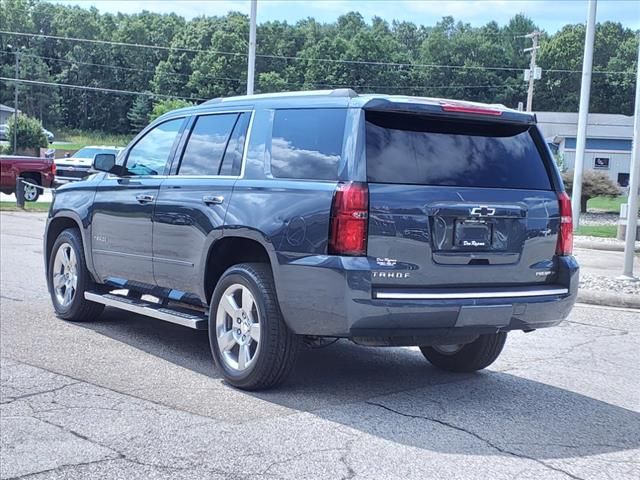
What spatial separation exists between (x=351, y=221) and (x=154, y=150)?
2.90m

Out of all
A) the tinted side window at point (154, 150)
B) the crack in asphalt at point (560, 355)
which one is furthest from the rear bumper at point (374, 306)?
the tinted side window at point (154, 150)

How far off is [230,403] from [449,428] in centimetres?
146

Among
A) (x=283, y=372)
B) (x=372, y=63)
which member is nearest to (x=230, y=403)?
(x=283, y=372)

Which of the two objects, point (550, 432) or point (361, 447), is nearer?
point (361, 447)

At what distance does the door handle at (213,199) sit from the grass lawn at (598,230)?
18463 millimetres

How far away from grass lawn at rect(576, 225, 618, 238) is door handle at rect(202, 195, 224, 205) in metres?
18.5

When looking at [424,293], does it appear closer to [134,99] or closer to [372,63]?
[372,63]

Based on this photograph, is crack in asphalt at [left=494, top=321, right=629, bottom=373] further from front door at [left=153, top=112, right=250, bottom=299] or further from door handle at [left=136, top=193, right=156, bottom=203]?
door handle at [left=136, top=193, right=156, bottom=203]

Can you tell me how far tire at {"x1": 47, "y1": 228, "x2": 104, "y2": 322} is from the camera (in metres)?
8.05

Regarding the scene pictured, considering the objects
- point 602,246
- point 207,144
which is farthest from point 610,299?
point 602,246

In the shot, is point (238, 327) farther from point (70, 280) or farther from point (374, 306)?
point (70, 280)

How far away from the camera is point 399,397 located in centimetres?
588

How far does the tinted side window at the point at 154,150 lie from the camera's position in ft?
23.7

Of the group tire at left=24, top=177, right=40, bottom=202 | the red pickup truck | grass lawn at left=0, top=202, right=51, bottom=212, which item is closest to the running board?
Answer: grass lawn at left=0, top=202, right=51, bottom=212
